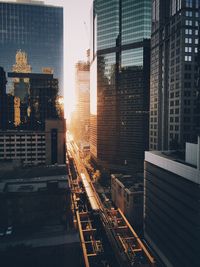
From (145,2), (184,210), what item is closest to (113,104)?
(145,2)

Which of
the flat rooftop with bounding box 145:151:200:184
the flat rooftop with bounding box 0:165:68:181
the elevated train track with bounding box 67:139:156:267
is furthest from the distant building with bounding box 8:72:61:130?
the flat rooftop with bounding box 145:151:200:184

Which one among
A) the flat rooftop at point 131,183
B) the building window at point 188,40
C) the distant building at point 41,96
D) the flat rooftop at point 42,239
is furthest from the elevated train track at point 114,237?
the distant building at point 41,96

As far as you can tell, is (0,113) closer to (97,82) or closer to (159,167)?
(97,82)

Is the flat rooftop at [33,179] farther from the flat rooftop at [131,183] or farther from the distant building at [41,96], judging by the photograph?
the distant building at [41,96]

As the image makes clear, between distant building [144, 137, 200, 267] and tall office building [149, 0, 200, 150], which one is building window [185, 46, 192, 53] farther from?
distant building [144, 137, 200, 267]

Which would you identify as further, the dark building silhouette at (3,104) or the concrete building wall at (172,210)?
the dark building silhouette at (3,104)

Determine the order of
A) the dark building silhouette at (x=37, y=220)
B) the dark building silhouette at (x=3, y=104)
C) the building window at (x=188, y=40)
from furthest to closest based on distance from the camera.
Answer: the dark building silhouette at (x=3, y=104) < the building window at (x=188, y=40) < the dark building silhouette at (x=37, y=220)
